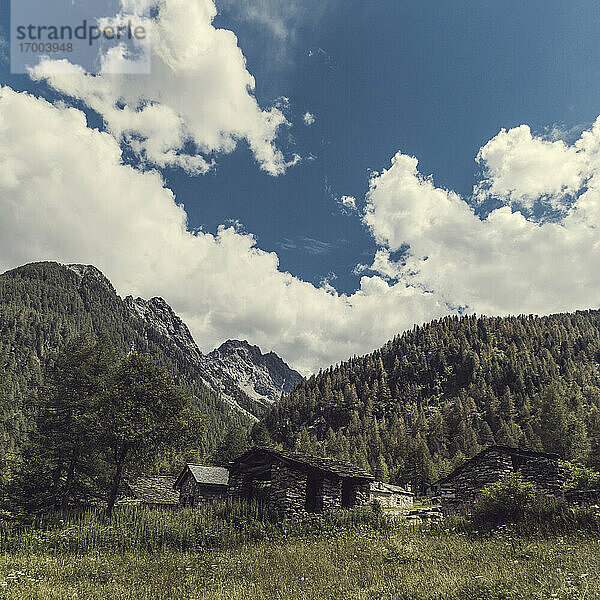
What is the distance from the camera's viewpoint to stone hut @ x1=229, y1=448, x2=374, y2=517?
78.1 feet

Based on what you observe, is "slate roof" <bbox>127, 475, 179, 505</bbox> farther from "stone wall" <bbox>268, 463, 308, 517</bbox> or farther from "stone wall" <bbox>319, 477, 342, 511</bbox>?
"stone wall" <bbox>319, 477, 342, 511</bbox>

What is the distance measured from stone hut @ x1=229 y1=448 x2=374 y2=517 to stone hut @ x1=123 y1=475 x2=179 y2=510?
2248cm

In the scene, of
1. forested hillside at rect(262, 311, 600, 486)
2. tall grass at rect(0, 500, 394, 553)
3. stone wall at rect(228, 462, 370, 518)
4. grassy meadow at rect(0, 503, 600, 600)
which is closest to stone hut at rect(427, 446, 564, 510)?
stone wall at rect(228, 462, 370, 518)

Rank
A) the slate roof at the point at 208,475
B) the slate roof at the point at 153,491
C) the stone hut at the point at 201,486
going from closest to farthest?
1. the stone hut at the point at 201,486
2. the slate roof at the point at 208,475
3. the slate roof at the point at 153,491

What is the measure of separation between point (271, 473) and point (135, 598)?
1447 centimetres

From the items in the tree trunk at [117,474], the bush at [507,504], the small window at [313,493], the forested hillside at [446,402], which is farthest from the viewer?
the forested hillside at [446,402]

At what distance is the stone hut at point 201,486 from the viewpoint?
124 feet

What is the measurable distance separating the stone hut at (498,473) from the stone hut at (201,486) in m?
19.6

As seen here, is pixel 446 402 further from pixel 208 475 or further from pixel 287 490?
pixel 287 490

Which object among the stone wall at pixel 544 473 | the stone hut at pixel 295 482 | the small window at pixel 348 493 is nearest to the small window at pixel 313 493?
the stone hut at pixel 295 482

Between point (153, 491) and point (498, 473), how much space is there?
127 feet

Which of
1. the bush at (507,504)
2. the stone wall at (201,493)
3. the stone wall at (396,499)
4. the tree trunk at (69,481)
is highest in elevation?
the bush at (507,504)

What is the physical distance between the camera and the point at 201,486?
1501 inches

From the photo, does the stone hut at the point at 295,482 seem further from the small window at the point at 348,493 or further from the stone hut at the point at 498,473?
the stone hut at the point at 498,473
